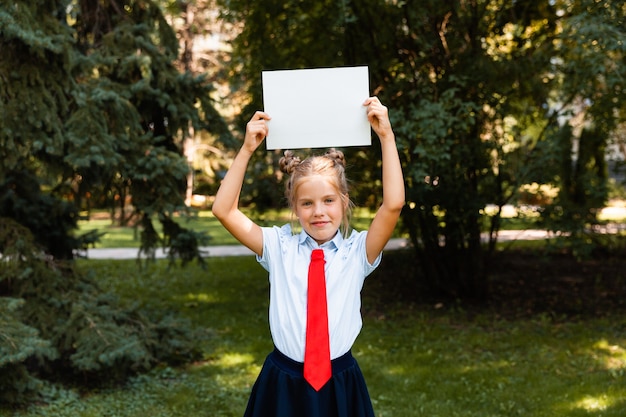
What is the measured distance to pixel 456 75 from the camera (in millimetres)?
6500

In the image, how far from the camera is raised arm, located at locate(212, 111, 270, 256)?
2295 mm

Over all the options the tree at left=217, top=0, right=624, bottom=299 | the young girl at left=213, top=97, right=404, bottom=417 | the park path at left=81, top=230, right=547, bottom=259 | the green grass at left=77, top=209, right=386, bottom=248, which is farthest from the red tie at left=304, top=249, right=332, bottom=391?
the park path at left=81, top=230, right=547, bottom=259

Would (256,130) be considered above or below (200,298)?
above

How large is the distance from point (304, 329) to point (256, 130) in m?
0.65

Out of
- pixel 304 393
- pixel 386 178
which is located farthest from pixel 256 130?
pixel 304 393

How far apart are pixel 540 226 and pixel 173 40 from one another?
360cm

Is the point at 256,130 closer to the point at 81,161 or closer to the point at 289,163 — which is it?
the point at 289,163

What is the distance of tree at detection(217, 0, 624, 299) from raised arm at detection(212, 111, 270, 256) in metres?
3.47

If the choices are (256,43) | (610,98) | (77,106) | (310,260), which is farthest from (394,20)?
(310,260)

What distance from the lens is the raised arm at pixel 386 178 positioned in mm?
2266

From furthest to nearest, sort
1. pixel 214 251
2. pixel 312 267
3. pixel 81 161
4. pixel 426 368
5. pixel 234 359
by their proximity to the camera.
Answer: pixel 214 251 < pixel 234 359 < pixel 426 368 < pixel 81 161 < pixel 312 267

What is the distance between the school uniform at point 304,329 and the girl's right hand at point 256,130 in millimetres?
356

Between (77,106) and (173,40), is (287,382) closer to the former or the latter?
(77,106)

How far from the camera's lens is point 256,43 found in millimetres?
7160
